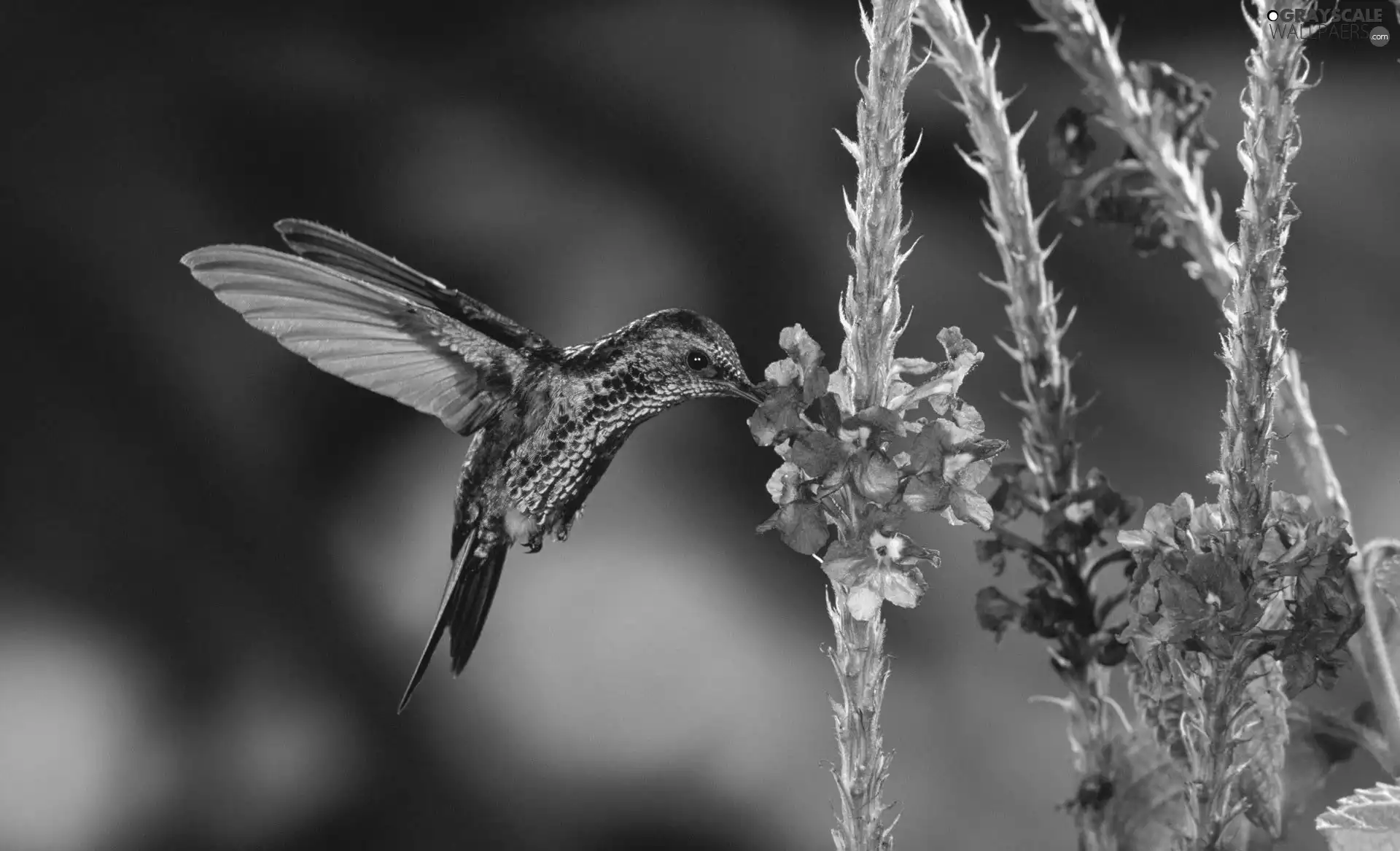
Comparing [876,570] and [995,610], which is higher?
[995,610]

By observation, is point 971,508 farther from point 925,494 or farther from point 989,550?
point 989,550

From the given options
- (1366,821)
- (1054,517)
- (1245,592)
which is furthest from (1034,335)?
(1366,821)

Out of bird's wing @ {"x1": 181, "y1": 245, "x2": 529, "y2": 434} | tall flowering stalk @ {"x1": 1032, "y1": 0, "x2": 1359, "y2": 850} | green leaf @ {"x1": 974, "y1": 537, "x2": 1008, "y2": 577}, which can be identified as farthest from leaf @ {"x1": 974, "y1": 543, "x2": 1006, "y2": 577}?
bird's wing @ {"x1": 181, "y1": 245, "x2": 529, "y2": 434}

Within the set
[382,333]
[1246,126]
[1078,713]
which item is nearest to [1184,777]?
[1078,713]

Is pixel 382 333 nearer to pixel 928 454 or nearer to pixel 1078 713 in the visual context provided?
pixel 928 454

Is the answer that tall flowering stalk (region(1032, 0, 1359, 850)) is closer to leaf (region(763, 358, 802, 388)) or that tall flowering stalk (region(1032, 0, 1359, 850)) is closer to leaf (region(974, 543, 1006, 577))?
leaf (region(974, 543, 1006, 577))

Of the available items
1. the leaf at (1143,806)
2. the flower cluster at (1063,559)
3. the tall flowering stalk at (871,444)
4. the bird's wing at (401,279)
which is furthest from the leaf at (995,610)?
the bird's wing at (401,279)

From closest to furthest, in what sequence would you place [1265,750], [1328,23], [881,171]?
[881,171] < [1328,23] < [1265,750]
